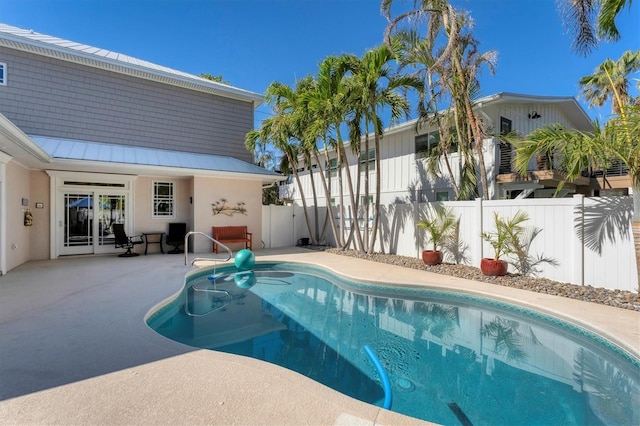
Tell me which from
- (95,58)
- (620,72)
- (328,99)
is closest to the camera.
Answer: (328,99)

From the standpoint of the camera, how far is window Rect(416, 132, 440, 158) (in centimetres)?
1295

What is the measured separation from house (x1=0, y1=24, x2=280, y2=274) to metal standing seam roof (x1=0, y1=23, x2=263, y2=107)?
4 centimetres

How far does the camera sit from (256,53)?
49.8 ft

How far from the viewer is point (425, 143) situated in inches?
530

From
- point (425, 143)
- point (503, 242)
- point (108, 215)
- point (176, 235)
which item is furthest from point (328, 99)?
point (108, 215)

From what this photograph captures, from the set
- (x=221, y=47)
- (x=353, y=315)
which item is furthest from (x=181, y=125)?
(x=353, y=315)

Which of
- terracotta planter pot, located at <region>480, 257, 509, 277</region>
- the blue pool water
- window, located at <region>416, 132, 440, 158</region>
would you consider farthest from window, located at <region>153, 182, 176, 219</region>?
terracotta planter pot, located at <region>480, 257, 509, 277</region>

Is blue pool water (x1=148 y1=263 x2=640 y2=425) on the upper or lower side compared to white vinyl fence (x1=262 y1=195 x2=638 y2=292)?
lower

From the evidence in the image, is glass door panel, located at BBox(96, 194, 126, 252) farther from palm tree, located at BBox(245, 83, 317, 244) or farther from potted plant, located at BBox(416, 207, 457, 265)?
potted plant, located at BBox(416, 207, 457, 265)

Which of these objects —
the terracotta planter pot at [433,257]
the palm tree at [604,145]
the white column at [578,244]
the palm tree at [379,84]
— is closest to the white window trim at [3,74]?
the palm tree at [379,84]

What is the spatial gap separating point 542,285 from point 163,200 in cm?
1242

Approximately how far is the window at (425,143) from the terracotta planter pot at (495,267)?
6637 mm

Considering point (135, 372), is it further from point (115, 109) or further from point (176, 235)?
point (115, 109)

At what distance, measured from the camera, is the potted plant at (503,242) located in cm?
722
